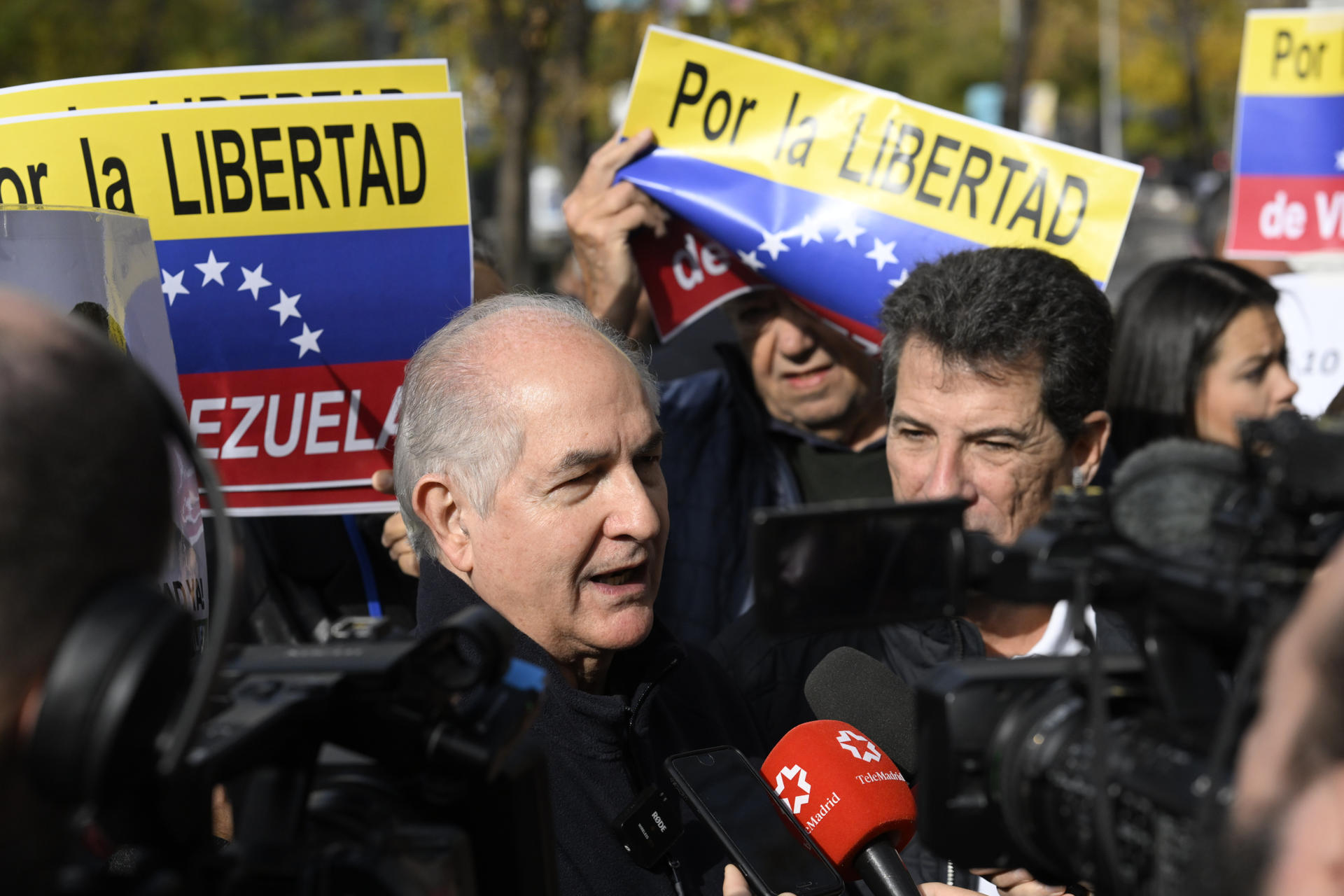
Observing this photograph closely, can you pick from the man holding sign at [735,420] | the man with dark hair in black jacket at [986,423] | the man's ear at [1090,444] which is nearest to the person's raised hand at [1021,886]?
the man with dark hair in black jacket at [986,423]

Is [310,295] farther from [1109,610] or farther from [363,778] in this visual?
[1109,610]

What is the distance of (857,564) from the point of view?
1251 millimetres

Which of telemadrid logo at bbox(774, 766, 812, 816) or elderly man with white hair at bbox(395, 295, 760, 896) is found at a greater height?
elderly man with white hair at bbox(395, 295, 760, 896)

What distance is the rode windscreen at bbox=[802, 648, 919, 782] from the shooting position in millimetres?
2371

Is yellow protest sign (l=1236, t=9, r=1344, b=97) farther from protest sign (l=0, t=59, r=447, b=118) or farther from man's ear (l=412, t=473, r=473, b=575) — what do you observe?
man's ear (l=412, t=473, r=473, b=575)

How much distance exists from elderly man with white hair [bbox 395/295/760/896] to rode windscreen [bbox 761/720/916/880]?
0.22m

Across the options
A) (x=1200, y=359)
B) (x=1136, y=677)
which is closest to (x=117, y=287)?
(x=1136, y=677)

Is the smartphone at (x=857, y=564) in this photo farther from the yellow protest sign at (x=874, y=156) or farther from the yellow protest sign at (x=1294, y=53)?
the yellow protest sign at (x=1294, y=53)

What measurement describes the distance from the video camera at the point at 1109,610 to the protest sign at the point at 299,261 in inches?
80.8

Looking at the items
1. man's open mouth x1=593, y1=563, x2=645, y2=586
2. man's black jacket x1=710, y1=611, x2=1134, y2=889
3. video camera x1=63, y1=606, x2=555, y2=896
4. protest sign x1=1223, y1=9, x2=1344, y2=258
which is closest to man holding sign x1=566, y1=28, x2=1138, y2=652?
man's black jacket x1=710, y1=611, x2=1134, y2=889

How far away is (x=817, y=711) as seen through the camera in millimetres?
2439

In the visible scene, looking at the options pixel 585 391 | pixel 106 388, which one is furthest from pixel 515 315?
pixel 106 388

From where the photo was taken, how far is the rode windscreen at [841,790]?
207cm

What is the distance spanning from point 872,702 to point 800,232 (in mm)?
1524
